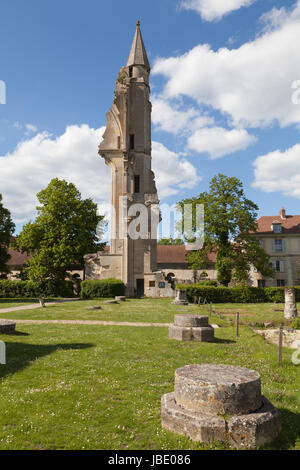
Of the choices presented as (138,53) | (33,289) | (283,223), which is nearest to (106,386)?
(33,289)

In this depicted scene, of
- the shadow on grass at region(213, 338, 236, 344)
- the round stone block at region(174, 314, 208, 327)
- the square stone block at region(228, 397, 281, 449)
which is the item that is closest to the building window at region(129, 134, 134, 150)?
the round stone block at region(174, 314, 208, 327)

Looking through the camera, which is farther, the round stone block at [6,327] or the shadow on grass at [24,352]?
the round stone block at [6,327]

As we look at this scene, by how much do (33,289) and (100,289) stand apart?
27.7 feet

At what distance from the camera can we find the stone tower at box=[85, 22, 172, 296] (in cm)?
3631

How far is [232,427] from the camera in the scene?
165 inches

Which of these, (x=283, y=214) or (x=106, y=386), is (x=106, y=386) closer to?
(x=106, y=386)

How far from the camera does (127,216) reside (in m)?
36.9

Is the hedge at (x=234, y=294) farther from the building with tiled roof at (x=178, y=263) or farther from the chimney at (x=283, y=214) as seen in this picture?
the chimney at (x=283, y=214)

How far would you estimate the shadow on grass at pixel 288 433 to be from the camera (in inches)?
164

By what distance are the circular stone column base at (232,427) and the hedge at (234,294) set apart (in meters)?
24.1

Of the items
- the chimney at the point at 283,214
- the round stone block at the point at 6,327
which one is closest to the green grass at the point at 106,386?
the round stone block at the point at 6,327

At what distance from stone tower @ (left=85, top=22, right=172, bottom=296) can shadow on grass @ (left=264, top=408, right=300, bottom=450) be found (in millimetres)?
30154

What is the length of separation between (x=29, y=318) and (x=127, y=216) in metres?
21.8

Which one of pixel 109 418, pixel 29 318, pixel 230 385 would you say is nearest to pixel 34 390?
pixel 109 418
